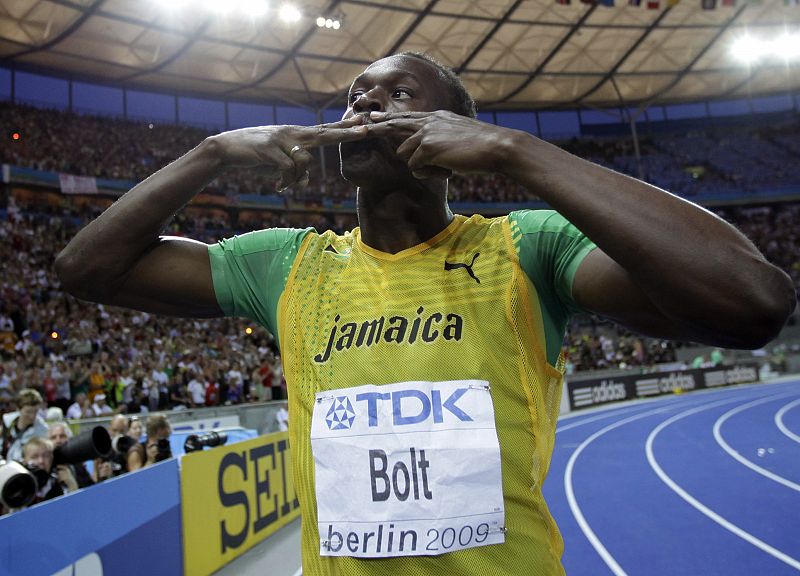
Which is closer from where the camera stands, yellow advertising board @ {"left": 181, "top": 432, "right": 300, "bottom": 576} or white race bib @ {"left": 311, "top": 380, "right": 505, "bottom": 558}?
white race bib @ {"left": 311, "top": 380, "right": 505, "bottom": 558}

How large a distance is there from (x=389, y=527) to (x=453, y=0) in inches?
889

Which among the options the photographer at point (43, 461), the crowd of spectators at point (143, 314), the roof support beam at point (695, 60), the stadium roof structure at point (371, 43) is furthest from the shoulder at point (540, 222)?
the roof support beam at point (695, 60)

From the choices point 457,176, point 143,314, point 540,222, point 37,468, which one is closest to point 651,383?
point 457,176

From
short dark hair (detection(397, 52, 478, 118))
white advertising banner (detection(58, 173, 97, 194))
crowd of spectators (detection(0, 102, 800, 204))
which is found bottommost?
short dark hair (detection(397, 52, 478, 118))

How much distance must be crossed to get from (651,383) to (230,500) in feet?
62.5

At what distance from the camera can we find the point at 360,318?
4.99 feet

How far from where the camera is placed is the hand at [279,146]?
1.53m

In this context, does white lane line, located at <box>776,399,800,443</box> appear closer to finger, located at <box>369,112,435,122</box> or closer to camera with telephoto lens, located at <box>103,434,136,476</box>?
camera with telephoto lens, located at <box>103,434,136,476</box>

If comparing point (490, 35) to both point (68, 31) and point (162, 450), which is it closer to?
point (68, 31)

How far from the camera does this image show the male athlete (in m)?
1.20

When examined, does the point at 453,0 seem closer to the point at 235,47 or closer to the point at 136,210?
the point at 235,47

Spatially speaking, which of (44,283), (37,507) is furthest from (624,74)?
(37,507)

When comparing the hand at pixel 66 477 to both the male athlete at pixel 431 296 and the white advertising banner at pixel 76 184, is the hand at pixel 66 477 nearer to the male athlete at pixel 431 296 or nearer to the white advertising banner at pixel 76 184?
the male athlete at pixel 431 296

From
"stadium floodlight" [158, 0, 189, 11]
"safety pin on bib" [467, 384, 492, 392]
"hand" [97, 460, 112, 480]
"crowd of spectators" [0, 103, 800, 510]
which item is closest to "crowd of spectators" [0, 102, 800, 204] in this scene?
"crowd of spectators" [0, 103, 800, 510]
